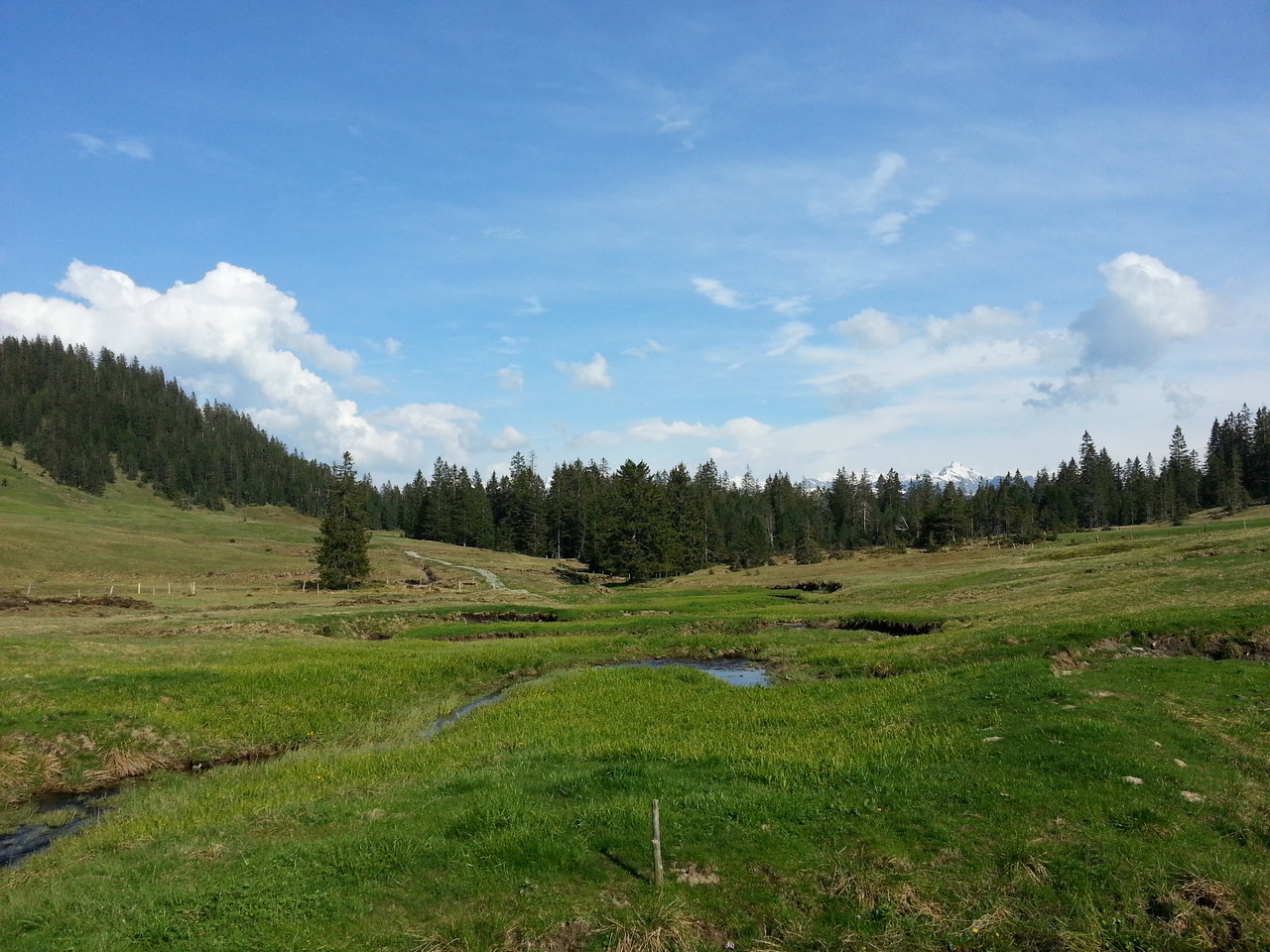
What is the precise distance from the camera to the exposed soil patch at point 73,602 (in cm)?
5778

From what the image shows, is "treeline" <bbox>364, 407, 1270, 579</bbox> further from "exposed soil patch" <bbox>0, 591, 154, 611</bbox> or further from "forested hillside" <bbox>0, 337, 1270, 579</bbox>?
"exposed soil patch" <bbox>0, 591, 154, 611</bbox>

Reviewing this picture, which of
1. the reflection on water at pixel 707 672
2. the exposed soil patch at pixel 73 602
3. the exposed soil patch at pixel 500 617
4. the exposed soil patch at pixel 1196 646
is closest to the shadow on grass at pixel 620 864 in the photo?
the reflection on water at pixel 707 672

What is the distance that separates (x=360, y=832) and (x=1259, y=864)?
1603 centimetres

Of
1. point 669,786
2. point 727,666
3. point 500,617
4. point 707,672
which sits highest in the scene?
point 669,786

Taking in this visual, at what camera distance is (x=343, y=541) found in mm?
89250

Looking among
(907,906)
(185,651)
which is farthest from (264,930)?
(185,651)

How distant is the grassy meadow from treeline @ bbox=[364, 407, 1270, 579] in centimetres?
7176

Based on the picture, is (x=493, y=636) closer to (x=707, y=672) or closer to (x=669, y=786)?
(x=707, y=672)

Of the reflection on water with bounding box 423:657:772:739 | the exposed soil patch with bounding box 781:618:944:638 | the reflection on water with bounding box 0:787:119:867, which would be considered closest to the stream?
the reflection on water with bounding box 0:787:119:867

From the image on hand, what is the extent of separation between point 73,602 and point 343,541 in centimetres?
3098

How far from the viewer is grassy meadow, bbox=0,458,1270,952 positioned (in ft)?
35.4

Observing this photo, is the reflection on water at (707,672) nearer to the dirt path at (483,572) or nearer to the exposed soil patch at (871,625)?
the exposed soil patch at (871,625)

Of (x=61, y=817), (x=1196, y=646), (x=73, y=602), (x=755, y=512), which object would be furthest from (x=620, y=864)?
(x=755, y=512)

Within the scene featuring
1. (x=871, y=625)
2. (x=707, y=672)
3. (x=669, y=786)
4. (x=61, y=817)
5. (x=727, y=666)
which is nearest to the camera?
(x=669, y=786)
